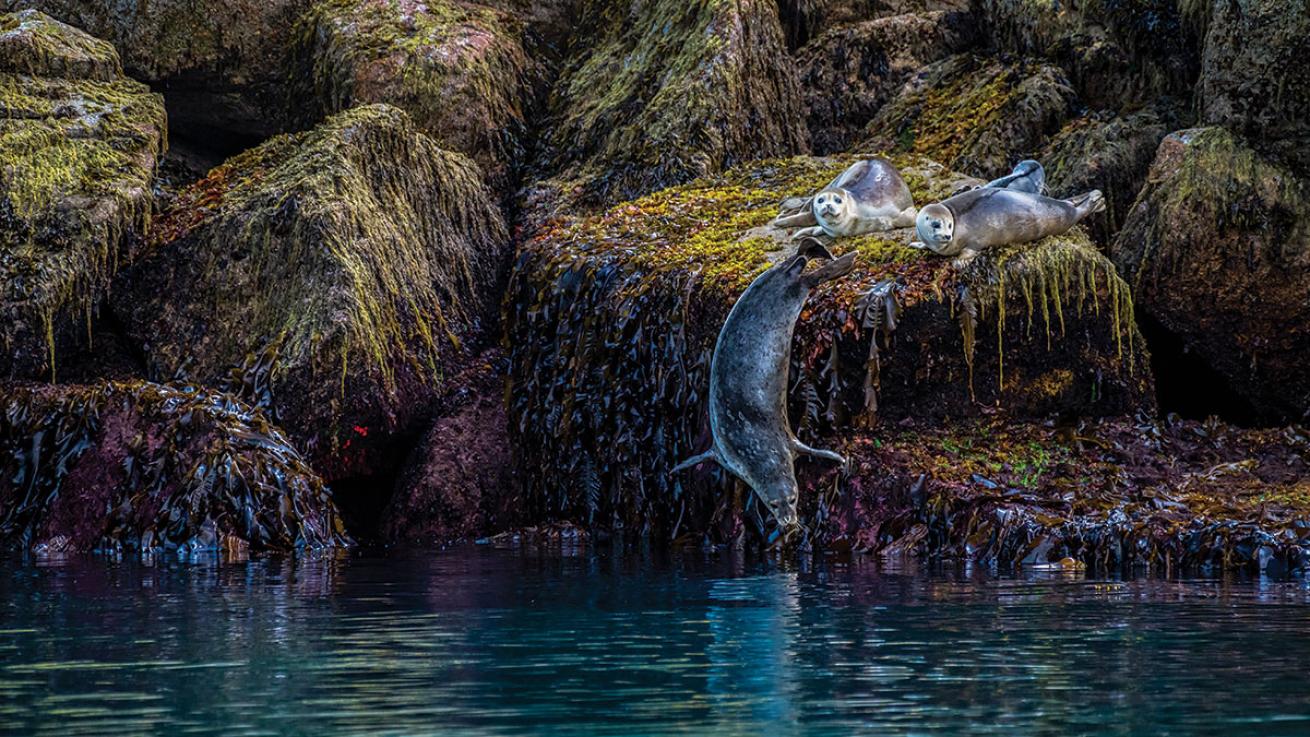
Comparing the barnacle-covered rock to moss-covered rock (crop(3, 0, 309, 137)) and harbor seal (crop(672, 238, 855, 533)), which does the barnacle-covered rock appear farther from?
moss-covered rock (crop(3, 0, 309, 137))

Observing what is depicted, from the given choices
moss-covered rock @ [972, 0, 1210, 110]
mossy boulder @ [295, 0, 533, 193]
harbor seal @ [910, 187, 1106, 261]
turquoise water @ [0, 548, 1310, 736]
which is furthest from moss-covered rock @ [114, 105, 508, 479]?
moss-covered rock @ [972, 0, 1210, 110]

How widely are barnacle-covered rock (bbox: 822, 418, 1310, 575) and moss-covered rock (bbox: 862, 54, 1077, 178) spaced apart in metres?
3.57

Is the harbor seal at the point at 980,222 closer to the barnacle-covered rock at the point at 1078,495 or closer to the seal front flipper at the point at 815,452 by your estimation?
the barnacle-covered rock at the point at 1078,495

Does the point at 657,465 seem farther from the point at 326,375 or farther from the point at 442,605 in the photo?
the point at 442,605

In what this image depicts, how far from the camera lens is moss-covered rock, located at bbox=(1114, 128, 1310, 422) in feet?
34.2

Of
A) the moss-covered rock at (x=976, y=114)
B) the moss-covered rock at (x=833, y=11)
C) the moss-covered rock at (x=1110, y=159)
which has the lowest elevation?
the moss-covered rock at (x=1110, y=159)

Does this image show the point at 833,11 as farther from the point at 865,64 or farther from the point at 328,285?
the point at 328,285

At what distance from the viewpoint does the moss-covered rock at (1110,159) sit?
38.3 ft

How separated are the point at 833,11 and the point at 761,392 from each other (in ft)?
24.2

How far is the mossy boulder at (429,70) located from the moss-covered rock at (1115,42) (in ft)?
14.5

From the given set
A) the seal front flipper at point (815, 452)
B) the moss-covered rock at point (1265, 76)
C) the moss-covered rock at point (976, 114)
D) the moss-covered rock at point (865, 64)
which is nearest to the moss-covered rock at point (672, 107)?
the moss-covered rock at point (865, 64)

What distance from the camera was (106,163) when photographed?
11773mm

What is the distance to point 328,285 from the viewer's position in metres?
10.8

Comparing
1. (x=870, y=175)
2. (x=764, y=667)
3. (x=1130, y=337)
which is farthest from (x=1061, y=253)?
(x=764, y=667)
